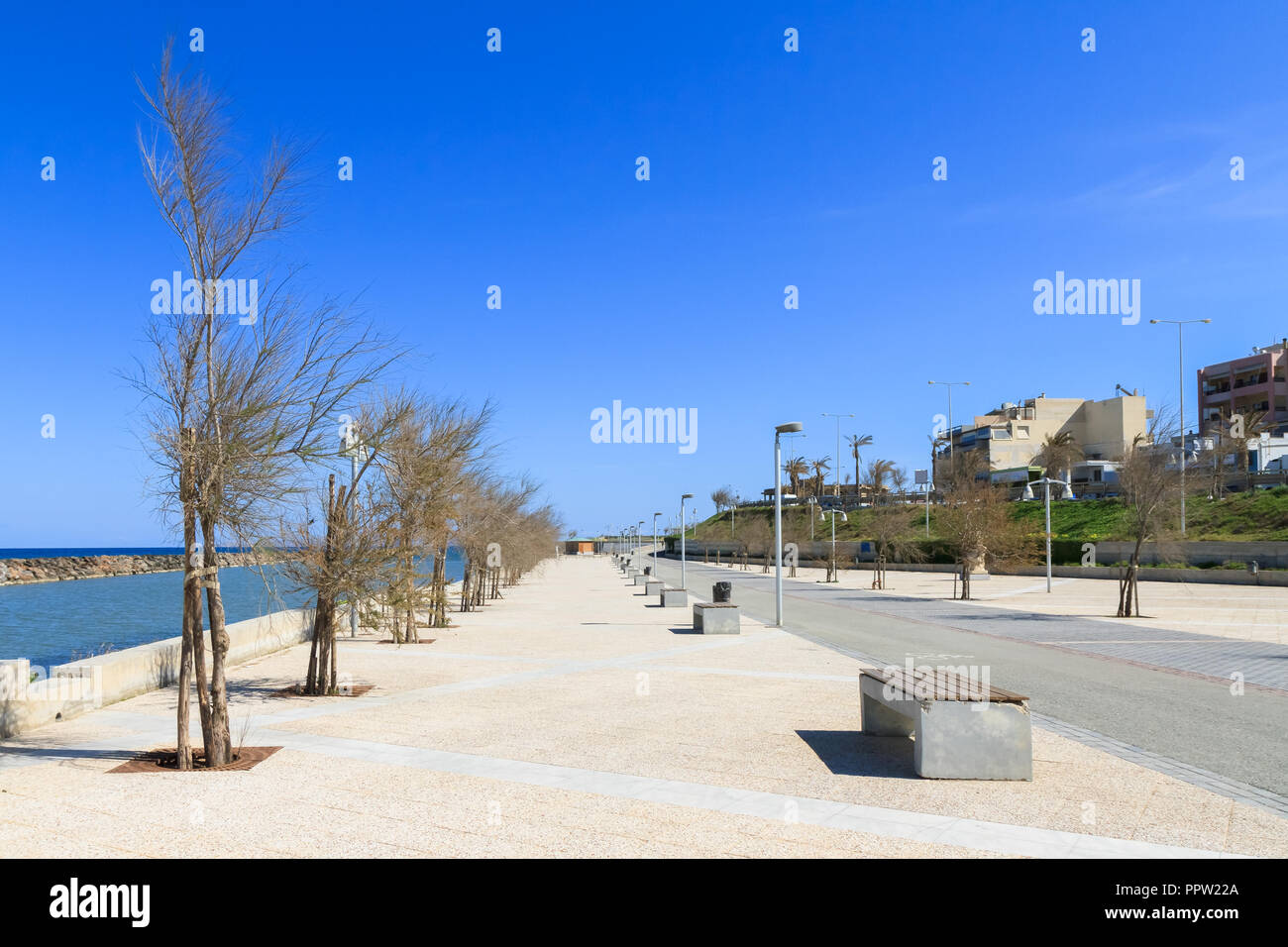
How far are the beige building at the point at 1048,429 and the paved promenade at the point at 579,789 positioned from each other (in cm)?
9846

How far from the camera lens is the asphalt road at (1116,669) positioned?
848 centimetres

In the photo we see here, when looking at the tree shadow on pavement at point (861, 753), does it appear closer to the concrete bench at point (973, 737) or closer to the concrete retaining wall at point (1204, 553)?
the concrete bench at point (973, 737)

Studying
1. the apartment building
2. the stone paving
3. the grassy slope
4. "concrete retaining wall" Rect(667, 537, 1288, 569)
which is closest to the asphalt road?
the stone paving

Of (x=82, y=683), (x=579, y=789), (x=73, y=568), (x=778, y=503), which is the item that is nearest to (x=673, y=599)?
(x=778, y=503)

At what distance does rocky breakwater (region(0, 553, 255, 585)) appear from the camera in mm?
81062

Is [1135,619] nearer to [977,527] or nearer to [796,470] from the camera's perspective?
[977,527]

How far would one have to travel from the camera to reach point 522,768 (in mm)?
7383

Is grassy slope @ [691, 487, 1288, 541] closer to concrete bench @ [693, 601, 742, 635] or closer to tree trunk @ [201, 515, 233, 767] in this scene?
concrete bench @ [693, 601, 742, 635]

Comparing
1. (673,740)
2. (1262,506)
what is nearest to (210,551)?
(673,740)

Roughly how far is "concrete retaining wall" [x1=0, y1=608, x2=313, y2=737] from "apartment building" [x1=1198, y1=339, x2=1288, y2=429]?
87394 millimetres

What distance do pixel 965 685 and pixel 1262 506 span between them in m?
52.6

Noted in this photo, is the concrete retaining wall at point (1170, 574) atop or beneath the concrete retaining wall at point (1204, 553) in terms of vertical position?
beneath

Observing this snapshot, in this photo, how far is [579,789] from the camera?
22.0ft

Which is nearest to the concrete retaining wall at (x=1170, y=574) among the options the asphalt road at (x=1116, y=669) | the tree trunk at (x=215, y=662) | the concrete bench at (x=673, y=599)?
the asphalt road at (x=1116, y=669)
